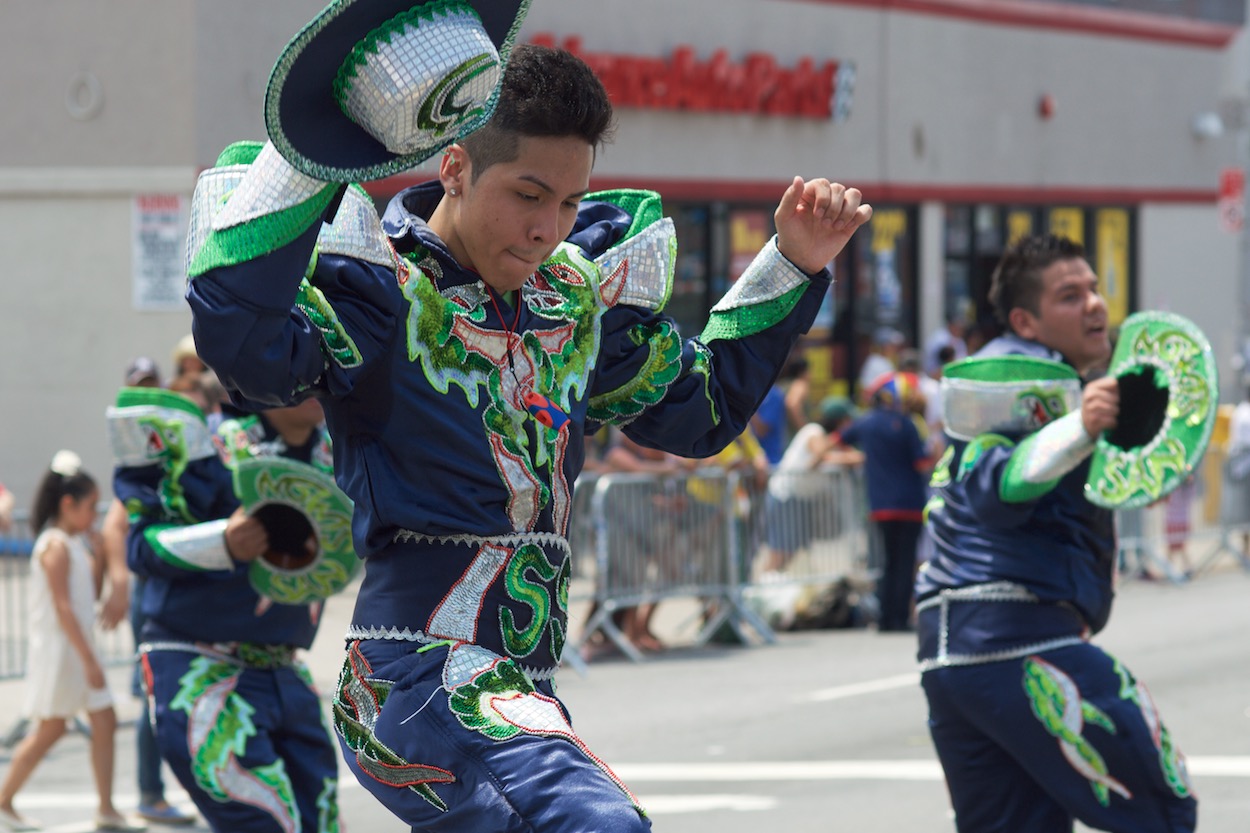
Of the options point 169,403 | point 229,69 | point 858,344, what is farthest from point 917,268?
point 169,403

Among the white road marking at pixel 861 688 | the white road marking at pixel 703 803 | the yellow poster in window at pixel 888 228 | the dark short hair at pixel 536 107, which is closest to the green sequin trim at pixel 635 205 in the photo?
the dark short hair at pixel 536 107

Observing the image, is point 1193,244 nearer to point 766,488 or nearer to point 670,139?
point 670,139

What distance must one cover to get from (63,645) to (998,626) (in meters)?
4.77

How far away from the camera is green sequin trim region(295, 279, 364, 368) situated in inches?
122

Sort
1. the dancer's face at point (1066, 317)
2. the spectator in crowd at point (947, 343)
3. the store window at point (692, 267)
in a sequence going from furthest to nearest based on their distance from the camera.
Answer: the store window at point (692, 267)
the spectator in crowd at point (947, 343)
the dancer's face at point (1066, 317)

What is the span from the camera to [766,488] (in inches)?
522

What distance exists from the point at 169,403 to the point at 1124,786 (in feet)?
10.3

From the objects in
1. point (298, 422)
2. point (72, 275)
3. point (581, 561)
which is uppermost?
point (72, 275)

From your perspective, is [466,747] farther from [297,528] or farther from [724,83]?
[724,83]

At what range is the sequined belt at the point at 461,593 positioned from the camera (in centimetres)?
332

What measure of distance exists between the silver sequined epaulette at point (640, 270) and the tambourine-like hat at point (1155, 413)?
5.67ft

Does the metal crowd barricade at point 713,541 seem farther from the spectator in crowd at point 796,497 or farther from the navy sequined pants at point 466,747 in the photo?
the navy sequined pants at point 466,747

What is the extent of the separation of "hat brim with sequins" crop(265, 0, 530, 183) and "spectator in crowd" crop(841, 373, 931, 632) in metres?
10.6

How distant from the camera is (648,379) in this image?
3688mm
